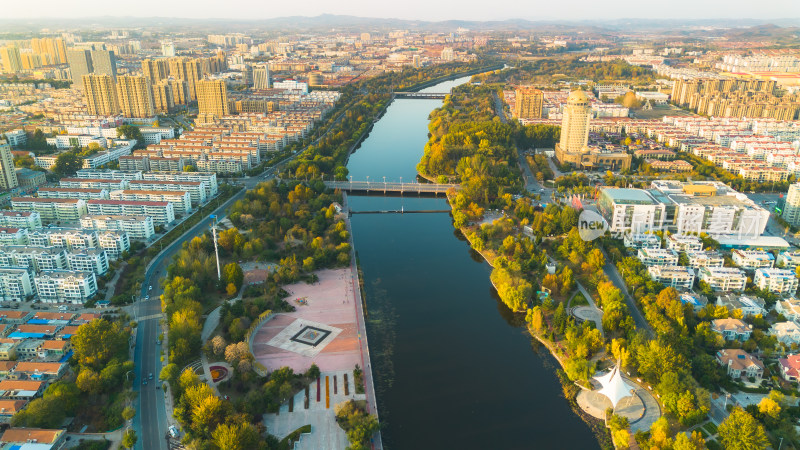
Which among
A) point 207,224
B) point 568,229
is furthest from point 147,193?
point 568,229

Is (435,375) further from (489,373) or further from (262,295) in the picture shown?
(262,295)

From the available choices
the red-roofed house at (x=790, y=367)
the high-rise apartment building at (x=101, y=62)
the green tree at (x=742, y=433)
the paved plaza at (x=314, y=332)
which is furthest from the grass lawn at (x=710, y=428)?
the high-rise apartment building at (x=101, y=62)

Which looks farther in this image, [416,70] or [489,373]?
[416,70]

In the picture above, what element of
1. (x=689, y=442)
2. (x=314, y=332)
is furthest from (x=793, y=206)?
(x=314, y=332)

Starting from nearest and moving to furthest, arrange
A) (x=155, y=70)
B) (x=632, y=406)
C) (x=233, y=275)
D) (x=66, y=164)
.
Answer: (x=632, y=406)
(x=233, y=275)
(x=66, y=164)
(x=155, y=70)

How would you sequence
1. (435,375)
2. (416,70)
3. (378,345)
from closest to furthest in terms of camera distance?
(435,375)
(378,345)
(416,70)

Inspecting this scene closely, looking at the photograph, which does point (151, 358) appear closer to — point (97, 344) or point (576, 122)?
point (97, 344)
